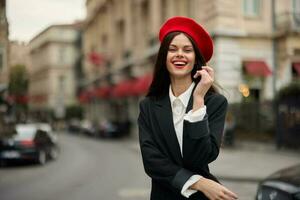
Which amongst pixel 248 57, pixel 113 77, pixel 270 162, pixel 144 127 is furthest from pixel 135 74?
pixel 144 127

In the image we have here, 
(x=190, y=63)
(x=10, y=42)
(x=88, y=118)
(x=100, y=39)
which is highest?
(x=100, y=39)

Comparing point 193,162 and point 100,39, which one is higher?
point 100,39

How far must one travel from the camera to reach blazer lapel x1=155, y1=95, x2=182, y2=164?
214cm

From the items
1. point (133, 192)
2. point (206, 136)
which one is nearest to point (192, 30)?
point (206, 136)

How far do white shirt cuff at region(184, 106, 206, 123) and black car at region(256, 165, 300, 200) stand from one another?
9.27 feet

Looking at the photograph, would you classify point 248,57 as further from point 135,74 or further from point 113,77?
point 113,77

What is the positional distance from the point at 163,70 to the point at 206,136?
454mm

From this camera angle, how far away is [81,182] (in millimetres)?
11836

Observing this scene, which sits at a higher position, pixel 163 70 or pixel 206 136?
pixel 163 70

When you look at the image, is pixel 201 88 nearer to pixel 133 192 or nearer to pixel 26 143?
pixel 133 192

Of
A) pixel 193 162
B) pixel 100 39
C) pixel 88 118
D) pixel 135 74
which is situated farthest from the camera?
pixel 88 118

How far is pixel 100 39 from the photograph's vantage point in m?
50.9

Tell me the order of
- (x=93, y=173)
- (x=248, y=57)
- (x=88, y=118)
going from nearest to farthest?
(x=93, y=173)
(x=248, y=57)
(x=88, y=118)

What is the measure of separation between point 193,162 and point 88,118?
59.3m
